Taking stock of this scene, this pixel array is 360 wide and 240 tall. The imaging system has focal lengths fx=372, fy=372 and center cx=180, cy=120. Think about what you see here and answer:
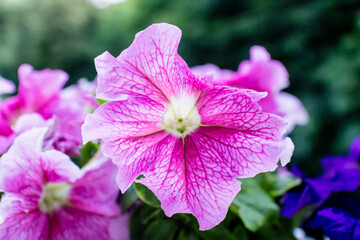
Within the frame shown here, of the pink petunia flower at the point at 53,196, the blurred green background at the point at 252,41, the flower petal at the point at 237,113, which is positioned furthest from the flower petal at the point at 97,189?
the blurred green background at the point at 252,41

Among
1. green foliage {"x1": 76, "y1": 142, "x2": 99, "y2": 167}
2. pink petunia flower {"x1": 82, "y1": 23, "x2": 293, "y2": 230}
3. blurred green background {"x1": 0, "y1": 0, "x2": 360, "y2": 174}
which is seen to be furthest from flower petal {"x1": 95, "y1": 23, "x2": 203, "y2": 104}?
blurred green background {"x1": 0, "y1": 0, "x2": 360, "y2": 174}

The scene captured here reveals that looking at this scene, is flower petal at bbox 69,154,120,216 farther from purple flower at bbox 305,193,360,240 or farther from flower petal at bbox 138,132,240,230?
purple flower at bbox 305,193,360,240

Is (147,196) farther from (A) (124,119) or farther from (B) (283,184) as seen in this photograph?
(B) (283,184)

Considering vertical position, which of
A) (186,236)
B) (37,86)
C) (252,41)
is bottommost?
(252,41)

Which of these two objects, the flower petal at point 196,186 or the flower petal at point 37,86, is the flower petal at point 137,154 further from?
the flower petal at point 37,86

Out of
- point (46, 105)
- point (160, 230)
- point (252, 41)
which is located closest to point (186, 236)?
point (160, 230)

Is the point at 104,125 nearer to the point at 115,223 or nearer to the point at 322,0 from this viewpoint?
the point at 115,223
